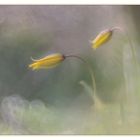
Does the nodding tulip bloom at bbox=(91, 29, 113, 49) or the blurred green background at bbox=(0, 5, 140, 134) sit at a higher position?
the nodding tulip bloom at bbox=(91, 29, 113, 49)

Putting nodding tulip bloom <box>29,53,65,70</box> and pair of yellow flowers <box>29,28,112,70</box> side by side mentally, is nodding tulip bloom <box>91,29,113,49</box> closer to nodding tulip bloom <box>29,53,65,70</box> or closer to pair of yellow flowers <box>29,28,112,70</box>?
pair of yellow flowers <box>29,28,112,70</box>

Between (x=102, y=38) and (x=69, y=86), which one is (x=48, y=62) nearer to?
(x=69, y=86)

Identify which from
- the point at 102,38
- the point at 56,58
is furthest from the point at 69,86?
the point at 102,38

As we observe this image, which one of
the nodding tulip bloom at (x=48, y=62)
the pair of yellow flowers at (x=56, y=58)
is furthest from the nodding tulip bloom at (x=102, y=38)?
the nodding tulip bloom at (x=48, y=62)

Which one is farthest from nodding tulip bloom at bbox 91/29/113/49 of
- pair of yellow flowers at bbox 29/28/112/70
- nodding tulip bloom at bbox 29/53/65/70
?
nodding tulip bloom at bbox 29/53/65/70

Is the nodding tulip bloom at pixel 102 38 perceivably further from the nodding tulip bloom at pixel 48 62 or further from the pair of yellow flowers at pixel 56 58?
the nodding tulip bloom at pixel 48 62

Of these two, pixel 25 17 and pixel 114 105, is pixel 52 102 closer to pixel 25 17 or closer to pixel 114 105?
pixel 114 105
